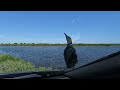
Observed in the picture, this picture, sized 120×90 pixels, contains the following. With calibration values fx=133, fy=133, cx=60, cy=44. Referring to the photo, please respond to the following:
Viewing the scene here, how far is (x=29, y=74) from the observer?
3.38ft

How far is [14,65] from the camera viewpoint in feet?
3.48

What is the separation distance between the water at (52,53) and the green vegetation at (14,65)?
31mm

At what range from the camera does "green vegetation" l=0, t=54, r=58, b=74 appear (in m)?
1.01

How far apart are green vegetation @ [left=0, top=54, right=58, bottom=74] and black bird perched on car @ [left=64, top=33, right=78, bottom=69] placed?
0.40 feet

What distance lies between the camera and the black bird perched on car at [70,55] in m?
1.06

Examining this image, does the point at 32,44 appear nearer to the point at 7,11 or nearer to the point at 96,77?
the point at 7,11

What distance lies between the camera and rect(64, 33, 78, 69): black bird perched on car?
1.06 meters

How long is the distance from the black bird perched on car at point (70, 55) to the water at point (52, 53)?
3cm

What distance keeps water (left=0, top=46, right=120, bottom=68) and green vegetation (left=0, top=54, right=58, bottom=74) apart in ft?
0.10

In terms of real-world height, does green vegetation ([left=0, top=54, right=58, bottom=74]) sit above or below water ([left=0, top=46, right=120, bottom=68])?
below

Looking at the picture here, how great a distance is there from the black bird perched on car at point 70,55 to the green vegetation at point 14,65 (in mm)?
121

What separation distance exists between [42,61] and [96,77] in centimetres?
45

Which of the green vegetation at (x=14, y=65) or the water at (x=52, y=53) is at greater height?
the water at (x=52, y=53)
